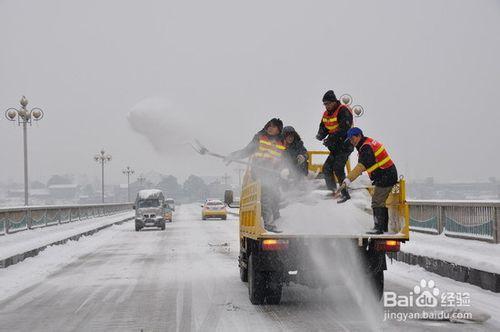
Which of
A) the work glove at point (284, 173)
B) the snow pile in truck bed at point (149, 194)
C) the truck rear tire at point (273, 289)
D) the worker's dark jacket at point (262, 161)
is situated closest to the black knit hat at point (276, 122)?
the worker's dark jacket at point (262, 161)

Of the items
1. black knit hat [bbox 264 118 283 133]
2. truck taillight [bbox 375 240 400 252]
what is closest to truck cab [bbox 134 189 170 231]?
black knit hat [bbox 264 118 283 133]

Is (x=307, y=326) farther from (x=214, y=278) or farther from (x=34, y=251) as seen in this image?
(x=34, y=251)

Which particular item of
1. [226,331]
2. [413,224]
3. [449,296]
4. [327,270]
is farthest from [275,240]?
[413,224]

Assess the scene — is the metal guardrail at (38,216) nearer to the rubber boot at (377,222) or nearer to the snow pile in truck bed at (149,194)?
the snow pile in truck bed at (149,194)

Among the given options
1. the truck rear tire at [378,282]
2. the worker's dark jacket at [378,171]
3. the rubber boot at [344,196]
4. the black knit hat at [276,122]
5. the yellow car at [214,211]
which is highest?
the black knit hat at [276,122]

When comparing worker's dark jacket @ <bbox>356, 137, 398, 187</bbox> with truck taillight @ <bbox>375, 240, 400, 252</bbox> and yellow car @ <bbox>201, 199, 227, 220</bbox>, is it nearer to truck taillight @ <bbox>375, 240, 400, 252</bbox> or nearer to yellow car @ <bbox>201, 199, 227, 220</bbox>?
truck taillight @ <bbox>375, 240, 400, 252</bbox>

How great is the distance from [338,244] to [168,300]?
3099 millimetres

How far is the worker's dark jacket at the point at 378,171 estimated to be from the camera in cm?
849

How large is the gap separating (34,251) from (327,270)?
12308mm

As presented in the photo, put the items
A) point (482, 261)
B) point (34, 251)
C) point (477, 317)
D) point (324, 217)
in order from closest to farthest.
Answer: point (477, 317)
point (324, 217)
point (482, 261)
point (34, 251)

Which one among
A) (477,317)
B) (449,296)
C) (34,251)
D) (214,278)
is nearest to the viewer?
(477,317)

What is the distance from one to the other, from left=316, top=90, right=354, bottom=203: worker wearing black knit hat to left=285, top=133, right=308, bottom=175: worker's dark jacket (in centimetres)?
37

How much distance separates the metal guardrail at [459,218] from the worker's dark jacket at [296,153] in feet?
23.1

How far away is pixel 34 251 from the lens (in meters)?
17.9
